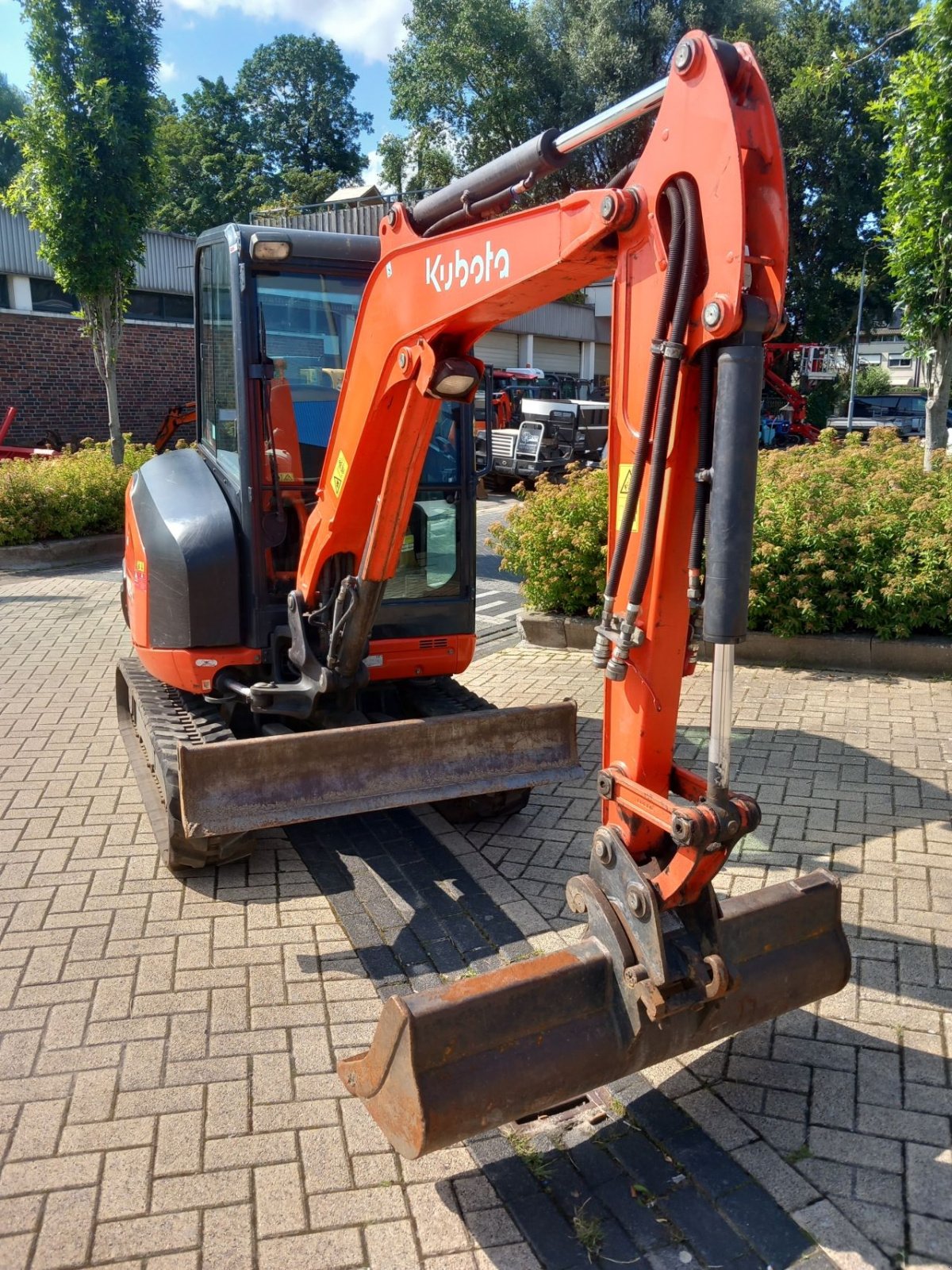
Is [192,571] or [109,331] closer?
[192,571]

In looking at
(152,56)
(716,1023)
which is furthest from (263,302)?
(152,56)

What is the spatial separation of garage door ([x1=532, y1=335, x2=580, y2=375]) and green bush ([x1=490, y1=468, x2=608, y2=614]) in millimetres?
25931

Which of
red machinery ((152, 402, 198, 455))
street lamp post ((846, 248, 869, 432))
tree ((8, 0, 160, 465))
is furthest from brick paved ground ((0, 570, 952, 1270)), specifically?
street lamp post ((846, 248, 869, 432))

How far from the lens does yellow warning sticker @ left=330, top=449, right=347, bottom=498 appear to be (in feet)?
13.6

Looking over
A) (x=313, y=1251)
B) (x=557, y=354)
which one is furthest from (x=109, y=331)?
(x=557, y=354)

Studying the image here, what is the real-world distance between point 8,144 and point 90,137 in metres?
33.8

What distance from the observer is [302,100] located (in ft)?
180

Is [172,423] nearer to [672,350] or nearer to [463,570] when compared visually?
[463,570]

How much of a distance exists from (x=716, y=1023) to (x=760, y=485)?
6372 millimetres

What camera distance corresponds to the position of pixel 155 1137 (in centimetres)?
297

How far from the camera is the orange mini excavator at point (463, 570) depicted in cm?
246

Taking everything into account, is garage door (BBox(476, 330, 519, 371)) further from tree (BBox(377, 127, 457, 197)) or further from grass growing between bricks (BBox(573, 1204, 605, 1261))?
grass growing between bricks (BBox(573, 1204, 605, 1261))

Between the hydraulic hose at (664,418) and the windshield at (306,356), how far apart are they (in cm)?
244

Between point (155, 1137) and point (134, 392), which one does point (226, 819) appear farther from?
point (134, 392)
